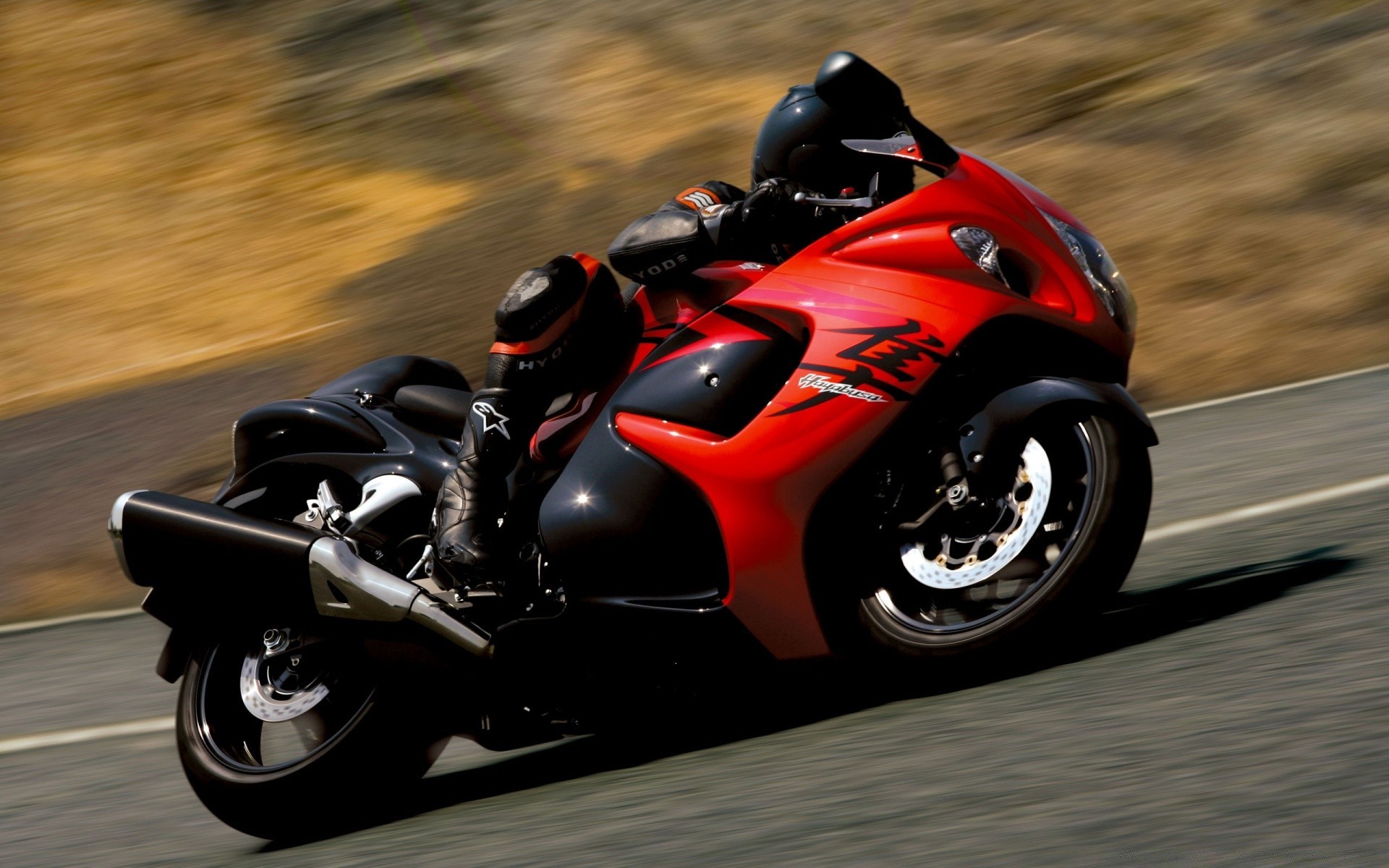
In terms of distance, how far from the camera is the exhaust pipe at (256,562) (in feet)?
14.5

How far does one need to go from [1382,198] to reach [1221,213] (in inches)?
44.3

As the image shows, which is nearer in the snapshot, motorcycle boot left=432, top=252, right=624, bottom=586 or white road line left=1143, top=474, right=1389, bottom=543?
motorcycle boot left=432, top=252, right=624, bottom=586

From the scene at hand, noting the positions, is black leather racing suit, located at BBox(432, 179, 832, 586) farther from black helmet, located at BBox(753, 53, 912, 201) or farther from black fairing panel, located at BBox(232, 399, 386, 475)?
black fairing panel, located at BBox(232, 399, 386, 475)

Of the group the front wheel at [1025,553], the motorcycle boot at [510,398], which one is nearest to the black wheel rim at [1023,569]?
the front wheel at [1025,553]

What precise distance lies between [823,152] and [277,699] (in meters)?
2.11

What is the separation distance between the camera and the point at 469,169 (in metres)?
18.3

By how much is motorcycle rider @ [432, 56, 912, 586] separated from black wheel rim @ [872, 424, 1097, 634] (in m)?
0.84

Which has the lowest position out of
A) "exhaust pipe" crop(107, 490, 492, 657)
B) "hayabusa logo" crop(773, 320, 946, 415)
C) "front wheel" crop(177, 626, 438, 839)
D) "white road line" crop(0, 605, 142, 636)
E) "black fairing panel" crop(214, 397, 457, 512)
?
"white road line" crop(0, 605, 142, 636)

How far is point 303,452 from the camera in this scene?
4992mm

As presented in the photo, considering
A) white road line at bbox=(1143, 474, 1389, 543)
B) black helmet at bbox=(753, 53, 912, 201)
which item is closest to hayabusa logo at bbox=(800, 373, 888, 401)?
black helmet at bbox=(753, 53, 912, 201)

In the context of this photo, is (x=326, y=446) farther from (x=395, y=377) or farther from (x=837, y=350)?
(x=837, y=350)

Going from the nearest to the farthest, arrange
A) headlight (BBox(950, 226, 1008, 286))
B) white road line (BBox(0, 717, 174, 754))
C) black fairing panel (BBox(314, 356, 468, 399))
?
headlight (BBox(950, 226, 1008, 286))
black fairing panel (BBox(314, 356, 468, 399))
white road line (BBox(0, 717, 174, 754))

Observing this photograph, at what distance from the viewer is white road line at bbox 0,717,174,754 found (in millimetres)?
5969

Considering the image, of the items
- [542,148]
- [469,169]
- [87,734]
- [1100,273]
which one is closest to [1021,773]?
[1100,273]
